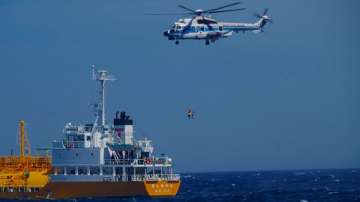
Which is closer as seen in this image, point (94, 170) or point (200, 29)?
point (200, 29)

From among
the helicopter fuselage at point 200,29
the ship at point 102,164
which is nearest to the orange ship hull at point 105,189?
the ship at point 102,164

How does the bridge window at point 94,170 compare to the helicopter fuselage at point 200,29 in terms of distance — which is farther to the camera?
the bridge window at point 94,170

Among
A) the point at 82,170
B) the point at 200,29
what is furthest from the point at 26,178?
the point at 200,29

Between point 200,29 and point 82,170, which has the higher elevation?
point 200,29

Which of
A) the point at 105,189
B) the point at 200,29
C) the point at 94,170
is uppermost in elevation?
the point at 200,29

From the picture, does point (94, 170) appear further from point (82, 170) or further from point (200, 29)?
point (200, 29)

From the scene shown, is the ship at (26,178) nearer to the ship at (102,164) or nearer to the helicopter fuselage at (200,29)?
the ship at (102,164)

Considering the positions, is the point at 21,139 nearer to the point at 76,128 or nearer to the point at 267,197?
the point at 76,128
